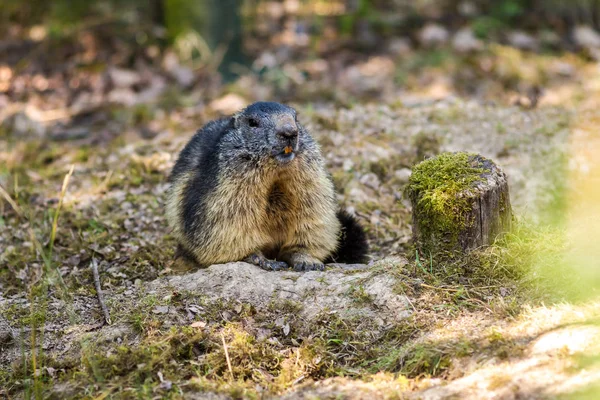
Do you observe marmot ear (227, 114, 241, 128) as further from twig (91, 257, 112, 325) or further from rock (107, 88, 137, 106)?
rock (107, 88, 137, 106)

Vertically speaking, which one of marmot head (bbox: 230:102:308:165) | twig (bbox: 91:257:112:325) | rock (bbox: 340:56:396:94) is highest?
marmot head (bbox: 230:102:308:165)

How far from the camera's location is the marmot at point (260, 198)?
5.38 m

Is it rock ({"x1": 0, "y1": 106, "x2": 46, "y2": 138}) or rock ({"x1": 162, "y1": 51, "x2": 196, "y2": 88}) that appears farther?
rock ({"x1": 162, "y1": 51, "x2": 196, "y2": 88})

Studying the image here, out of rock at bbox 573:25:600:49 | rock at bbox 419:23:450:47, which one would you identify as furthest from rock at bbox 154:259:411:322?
rock at bbox 573:25:600:49

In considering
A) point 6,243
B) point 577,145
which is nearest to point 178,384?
point 6,243

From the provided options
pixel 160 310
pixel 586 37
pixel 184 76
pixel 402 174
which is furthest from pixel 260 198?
pixel 586 37

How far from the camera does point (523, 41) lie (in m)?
12.4

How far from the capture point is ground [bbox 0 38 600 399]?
12.9 feet

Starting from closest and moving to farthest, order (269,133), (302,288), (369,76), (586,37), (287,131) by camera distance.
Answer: (302,288) < (287,131) < (269,133) < (369,76) < (586,37)

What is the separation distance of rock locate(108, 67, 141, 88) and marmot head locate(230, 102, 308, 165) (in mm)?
6781

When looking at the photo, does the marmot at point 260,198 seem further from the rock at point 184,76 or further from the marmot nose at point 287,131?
the rock at point 184,76

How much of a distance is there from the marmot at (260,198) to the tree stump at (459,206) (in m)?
1.01

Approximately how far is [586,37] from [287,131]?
32.2 ft

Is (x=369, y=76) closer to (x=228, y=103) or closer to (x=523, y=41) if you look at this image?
(x=228, y=103)
